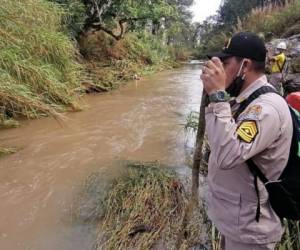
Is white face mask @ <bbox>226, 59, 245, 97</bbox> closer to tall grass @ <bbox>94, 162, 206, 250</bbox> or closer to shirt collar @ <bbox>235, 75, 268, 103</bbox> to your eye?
shirt collar @ <bbox>235, 75, 268, 103</bbox>

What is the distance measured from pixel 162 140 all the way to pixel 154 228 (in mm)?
2808

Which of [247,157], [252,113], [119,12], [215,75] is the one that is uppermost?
[215,75]

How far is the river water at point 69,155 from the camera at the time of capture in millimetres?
3104

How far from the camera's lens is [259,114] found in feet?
4.45

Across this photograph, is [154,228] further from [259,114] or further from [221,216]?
[259,114]

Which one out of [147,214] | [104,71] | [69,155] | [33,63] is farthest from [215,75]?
[104,71]

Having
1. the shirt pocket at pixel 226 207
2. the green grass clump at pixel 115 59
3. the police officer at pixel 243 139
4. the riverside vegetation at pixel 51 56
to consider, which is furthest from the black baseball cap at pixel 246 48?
the green grass clump at pixel 115 59

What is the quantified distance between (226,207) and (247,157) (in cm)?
31

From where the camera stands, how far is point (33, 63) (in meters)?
6.55

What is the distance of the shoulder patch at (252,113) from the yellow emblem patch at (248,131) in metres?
0.02

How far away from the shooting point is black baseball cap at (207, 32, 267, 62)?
1.46 meters

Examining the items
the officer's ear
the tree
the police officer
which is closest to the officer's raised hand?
the police officer

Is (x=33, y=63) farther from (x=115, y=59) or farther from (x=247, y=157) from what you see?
(x=115, y=59)

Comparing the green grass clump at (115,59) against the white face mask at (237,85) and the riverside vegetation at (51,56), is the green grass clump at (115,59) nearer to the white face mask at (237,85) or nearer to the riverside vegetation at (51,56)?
the riverside vegetation at (51,56)
